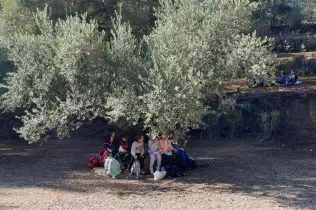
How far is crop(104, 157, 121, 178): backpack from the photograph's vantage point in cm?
→ 1221

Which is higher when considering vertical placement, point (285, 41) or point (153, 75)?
point (285, 41)

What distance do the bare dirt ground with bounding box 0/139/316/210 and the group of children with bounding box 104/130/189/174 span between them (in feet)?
1.89

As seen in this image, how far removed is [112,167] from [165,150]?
1.54 m

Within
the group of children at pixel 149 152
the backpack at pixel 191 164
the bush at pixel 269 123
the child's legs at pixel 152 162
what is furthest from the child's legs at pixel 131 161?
the bush at pixel 269 123

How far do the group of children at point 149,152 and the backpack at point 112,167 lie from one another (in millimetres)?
480

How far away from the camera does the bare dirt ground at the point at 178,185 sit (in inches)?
398

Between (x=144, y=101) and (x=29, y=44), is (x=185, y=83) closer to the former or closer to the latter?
(x=144, y=101)

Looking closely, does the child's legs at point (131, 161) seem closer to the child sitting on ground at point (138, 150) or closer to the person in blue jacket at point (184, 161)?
the child sitting on ground at point (138, 150)

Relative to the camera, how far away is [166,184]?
38.4 feet

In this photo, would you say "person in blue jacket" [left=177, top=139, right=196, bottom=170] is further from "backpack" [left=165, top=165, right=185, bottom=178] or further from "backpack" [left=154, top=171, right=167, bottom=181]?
"backpack" [left=154, top=171, right=167, bottom=181]

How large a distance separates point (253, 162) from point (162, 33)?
5.49 meters

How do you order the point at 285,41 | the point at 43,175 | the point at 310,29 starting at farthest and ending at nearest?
1. the point at 310,29
2. the point at 285,41
3. the point at 43,175

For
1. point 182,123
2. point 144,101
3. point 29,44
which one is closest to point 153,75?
point 144,101

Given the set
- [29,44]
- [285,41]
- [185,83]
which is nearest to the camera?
[185,83]
